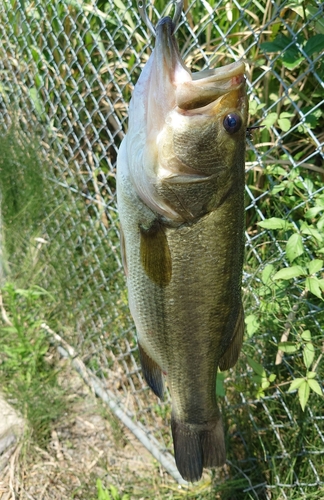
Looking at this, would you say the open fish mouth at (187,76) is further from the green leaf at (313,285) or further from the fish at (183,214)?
the green leaf at (313,285)

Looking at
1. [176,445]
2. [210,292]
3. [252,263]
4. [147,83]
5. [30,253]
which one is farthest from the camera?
[30,253]

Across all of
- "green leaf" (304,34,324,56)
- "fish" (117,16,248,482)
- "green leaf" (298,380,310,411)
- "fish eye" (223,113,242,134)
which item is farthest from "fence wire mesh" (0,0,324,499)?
"fish eye" (223,113,242,134)

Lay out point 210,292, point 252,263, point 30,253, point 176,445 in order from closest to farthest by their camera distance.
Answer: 1. point 210,292
2. point 176,445
3. point 252,263
4. point 30,253

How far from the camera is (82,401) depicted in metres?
3.04

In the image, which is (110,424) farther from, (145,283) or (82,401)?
(145,283)

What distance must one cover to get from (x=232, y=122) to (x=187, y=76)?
167 mm

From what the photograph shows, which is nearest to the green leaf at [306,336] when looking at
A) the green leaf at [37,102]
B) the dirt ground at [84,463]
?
the dirt ground at [84,463]

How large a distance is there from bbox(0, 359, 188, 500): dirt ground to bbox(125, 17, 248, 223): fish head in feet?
6.16

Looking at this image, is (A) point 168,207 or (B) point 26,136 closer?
(A) point 168,207

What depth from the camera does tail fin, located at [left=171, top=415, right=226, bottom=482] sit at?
1.76 meters

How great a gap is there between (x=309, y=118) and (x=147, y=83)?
0.90 metres

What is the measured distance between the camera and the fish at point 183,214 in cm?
121

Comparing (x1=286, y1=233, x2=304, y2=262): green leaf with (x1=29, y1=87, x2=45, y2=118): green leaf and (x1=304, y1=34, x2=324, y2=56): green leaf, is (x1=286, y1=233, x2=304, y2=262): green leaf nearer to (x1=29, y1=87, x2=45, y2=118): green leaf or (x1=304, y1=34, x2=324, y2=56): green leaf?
(x1=304, y1=34, x2=324, y2=56): green leaf

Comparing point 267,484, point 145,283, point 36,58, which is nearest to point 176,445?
point 145,283
